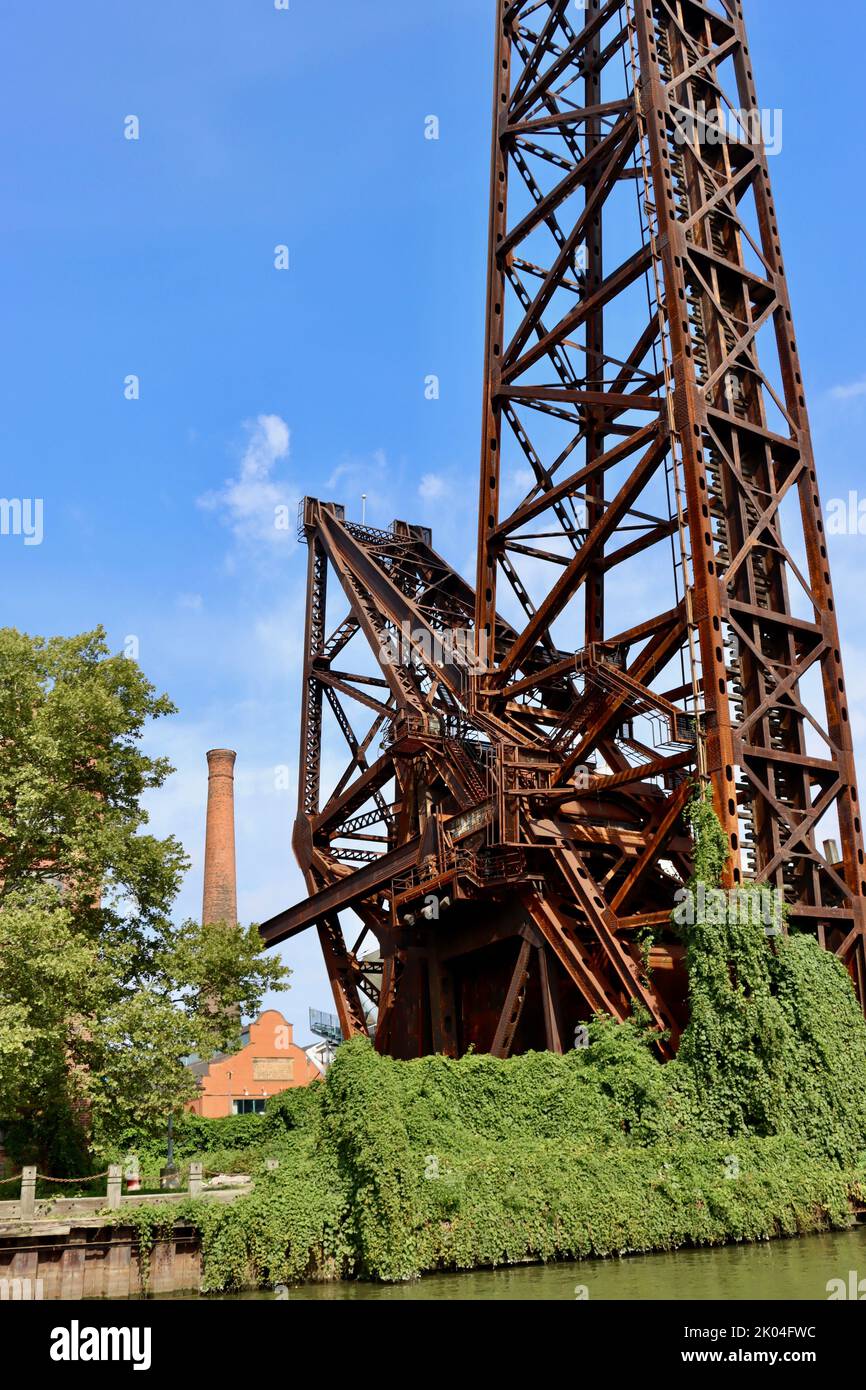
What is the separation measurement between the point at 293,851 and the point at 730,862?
17673 millimetres

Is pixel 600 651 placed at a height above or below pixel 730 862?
above

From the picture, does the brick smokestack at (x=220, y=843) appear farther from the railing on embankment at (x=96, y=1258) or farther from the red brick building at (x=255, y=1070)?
the railing on embankment at (x=96, y=1258)

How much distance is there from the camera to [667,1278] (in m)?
15.4

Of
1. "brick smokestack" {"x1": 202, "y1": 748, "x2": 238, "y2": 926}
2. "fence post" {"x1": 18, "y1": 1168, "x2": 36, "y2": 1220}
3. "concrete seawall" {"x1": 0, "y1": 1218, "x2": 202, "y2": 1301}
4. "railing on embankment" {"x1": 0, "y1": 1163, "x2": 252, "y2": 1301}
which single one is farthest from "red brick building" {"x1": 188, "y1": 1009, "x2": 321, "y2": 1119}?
"concrete seawall" {"x1": 0, "y1": 1218, "x2": 202, "y2": 1301}

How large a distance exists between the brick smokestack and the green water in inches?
1164

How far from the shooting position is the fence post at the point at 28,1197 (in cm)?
1938

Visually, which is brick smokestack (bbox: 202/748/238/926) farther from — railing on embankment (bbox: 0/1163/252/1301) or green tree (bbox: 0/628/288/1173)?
railing on embankment (bbox: 0/1163/252/1301)

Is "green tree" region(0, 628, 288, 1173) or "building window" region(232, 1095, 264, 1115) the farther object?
"building window" region(232, 1095, 264, 1115)

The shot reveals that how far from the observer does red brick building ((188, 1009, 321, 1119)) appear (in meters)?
53.8

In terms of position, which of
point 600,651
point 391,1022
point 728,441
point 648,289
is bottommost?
point 391,1022

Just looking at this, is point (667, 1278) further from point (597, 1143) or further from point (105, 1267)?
point (105, 1267)
